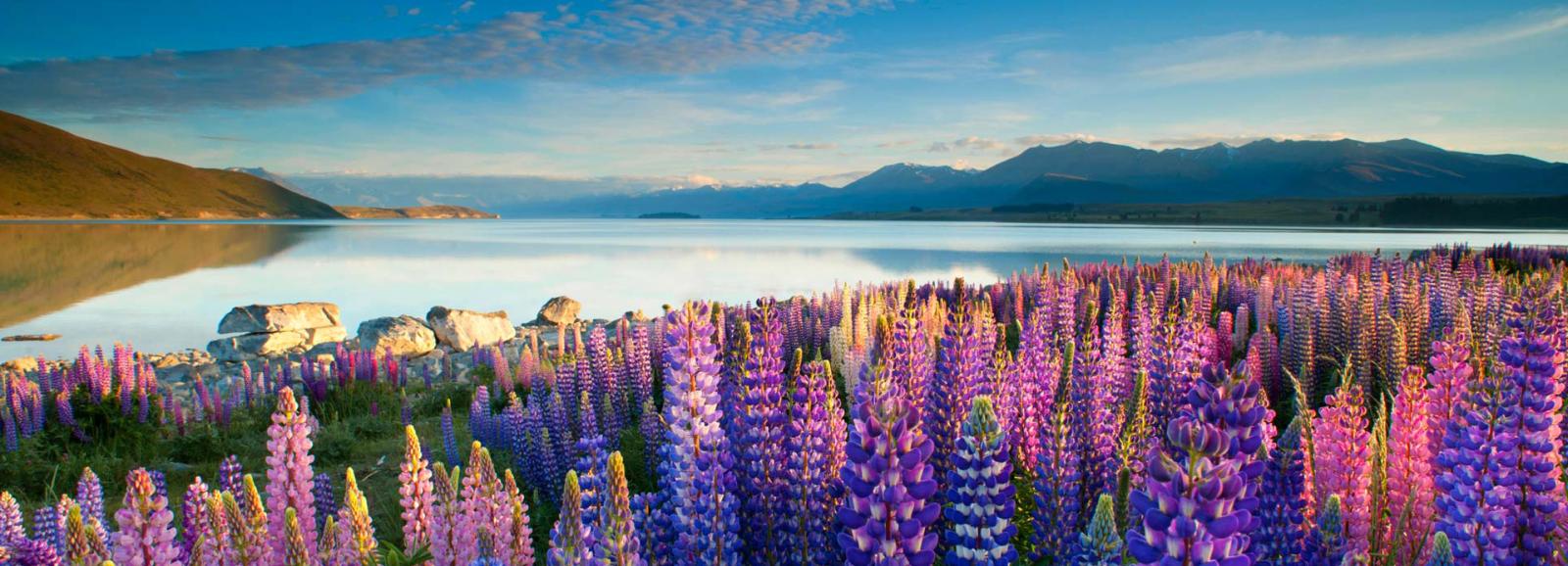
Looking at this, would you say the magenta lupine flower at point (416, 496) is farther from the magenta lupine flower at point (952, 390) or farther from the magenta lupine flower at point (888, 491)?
the magenta lupine flower at point (952, 390)

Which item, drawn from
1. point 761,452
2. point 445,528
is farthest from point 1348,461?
point 445,528

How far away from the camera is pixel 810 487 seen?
300cm

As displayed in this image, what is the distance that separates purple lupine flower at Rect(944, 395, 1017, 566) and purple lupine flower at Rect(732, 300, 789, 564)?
0.92 metres

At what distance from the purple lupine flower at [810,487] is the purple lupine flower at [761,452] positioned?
5 cm

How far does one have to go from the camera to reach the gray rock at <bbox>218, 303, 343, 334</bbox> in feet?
69.0

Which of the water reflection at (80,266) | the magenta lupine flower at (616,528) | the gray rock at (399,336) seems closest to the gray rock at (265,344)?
the gray rock at (399,336)

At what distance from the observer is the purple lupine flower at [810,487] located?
9.77 feet

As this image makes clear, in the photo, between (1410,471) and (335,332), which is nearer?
(1410,471)

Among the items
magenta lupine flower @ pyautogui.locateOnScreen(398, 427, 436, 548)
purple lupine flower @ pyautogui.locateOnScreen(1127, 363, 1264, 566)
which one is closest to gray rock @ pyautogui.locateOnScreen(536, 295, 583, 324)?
magenta lupine flower @ pyautogui.locateOnScreen(398, 427, 436, 548)

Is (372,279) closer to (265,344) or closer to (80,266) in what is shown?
(80,266)

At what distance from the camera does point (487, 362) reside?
532 inches

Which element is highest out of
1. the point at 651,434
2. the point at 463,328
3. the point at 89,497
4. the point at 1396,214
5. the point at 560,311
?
the point at 1396,214

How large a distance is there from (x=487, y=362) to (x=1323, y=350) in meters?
11.8

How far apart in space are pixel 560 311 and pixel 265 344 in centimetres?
800
